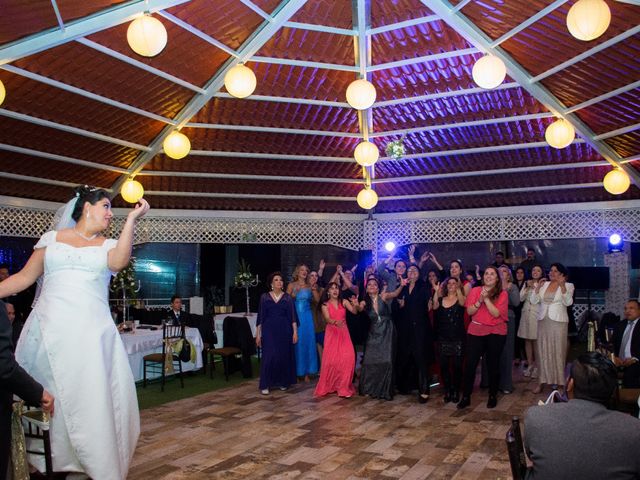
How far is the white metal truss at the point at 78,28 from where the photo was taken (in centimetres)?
635

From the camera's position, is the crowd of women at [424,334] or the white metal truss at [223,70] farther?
the white metal truss at [223,70]

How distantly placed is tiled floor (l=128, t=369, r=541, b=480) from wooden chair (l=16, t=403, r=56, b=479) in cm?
118

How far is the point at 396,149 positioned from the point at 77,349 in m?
7.70

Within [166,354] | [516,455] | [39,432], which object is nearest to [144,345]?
[166,354]

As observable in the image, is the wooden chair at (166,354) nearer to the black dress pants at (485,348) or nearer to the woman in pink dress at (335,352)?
the woman in pink dress at (335,352)

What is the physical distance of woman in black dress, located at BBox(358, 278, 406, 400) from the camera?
676 centimetres

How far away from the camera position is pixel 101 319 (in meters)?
3.11

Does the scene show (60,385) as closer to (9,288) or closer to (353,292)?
(9,288)

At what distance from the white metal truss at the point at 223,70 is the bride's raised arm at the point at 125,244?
4.81m

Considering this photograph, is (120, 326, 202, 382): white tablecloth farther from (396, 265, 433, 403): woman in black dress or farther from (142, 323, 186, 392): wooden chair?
(396, 265, 433, 403): woman in black dress

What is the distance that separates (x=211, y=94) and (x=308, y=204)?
424 centimetres

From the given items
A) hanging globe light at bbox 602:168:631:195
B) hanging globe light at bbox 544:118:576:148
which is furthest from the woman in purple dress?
hanging globe light at bbox 602:168:631:195

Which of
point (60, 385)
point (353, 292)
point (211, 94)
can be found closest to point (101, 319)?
point (60, 385)

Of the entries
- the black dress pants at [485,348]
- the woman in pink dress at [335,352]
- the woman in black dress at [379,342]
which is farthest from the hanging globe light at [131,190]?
the black dress pants at [485,348]
